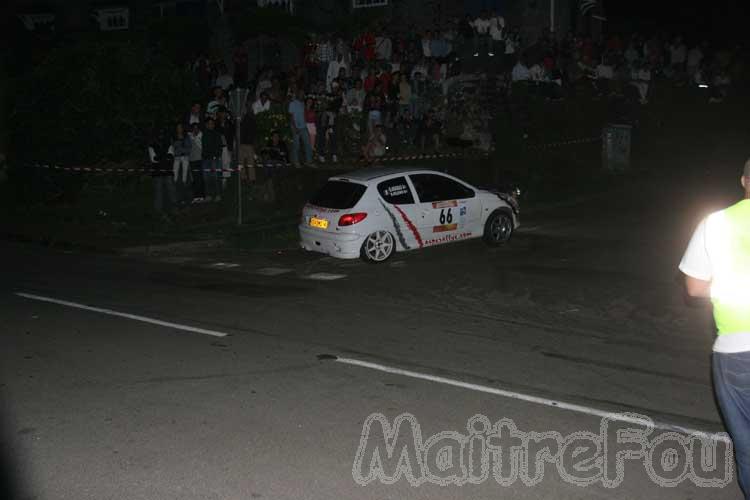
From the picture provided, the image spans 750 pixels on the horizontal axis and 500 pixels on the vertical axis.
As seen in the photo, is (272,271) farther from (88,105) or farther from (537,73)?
(537,73)

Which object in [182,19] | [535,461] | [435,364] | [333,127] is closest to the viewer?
[535,461]

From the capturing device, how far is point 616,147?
26609mm

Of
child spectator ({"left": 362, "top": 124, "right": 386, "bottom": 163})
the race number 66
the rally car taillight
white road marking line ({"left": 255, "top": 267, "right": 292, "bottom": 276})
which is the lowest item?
white road marking line ({"left": 255, "top": 267, "right": 292, "bottom": 276})

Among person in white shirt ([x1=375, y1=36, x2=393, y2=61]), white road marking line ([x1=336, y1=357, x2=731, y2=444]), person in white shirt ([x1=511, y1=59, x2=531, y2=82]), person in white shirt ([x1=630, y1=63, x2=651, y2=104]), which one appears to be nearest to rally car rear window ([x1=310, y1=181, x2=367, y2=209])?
white road marking line ([x1=336, y1=357, x2=731, y2=444])

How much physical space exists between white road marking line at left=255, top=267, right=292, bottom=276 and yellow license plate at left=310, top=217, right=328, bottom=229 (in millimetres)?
906

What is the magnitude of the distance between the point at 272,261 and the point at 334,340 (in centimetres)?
648

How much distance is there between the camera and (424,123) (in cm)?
2345

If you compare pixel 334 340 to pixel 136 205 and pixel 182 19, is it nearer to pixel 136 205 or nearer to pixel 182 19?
pixel 136 205

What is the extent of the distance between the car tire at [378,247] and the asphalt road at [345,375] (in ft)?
0.63

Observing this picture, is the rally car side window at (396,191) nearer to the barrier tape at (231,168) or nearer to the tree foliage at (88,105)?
the barrier tape at (231,168)

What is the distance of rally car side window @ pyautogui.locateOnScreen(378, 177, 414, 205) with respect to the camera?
15.5 m

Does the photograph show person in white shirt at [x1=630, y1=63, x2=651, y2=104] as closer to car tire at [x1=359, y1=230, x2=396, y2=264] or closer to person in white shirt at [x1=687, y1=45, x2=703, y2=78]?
person in white shirt at [x1=687, y1=45, x2=703, y2=78]

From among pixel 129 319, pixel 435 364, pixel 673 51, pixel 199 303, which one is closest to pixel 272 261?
pixel 199 303

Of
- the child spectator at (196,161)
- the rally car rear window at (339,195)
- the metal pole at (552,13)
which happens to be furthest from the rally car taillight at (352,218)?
the metal pole at (552,13)
